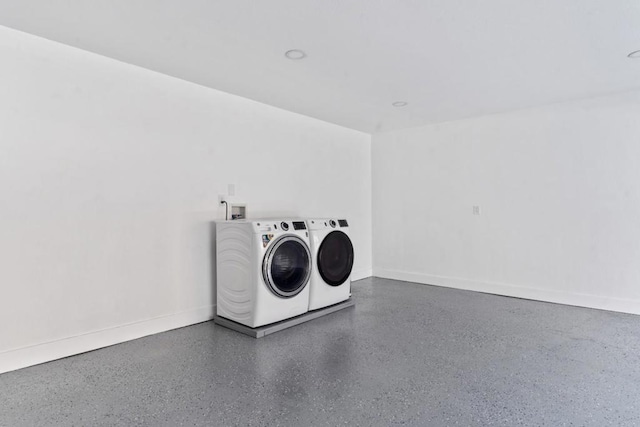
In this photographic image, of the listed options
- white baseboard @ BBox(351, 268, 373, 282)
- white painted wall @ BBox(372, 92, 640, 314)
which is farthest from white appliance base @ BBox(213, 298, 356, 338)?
white painted wall @ BBox(372, 92, 640, 314)

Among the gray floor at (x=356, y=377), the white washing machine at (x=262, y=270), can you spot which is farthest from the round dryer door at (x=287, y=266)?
the gray floor at (x=356, y=377)

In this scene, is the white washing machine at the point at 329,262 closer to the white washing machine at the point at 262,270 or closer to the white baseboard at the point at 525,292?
the white washing machine at the point at 262,270

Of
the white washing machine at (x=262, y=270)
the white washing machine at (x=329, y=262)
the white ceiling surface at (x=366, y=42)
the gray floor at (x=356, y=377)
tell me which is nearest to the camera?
the gray floor at (x=356, y=377)

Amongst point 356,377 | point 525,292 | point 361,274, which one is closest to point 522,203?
point 525,292

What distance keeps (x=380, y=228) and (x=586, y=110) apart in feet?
9.03

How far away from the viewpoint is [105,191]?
2.72m

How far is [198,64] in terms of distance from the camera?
111 inches

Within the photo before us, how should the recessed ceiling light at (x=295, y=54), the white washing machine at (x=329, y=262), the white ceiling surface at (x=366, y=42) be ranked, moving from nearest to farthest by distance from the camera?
the white ceiling surface at (x=366, y=42), the recessed ceiling light at (x=295, y=54), the white washing machine at (x=329, y=262)

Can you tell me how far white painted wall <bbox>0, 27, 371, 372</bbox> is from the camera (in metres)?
2.35

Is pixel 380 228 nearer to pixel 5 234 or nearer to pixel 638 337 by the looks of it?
pixel 638 337

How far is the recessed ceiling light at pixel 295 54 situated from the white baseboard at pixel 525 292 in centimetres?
332

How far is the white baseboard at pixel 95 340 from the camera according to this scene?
7.59ft

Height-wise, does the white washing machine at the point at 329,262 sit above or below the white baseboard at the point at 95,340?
above

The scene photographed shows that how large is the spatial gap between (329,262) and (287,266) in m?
0.51
